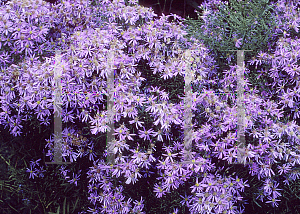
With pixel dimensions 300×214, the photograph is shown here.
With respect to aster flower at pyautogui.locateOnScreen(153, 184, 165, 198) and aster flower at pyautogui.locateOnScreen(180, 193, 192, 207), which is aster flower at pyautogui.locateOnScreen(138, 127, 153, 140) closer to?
aster flower at pyautogui.locateOnScreen(153, 184, 165, 198)

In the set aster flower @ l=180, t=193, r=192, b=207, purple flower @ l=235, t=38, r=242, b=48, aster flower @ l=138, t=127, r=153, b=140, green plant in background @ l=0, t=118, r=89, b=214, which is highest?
purple flower @ l=235, t=38, r=242, b=48

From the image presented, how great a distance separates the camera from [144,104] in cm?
237

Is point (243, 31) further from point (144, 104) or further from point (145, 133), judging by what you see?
point (145, 133)

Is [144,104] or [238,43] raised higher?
[238,43]

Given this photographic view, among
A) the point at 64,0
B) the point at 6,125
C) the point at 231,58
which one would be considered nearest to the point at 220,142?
the point at 231,58

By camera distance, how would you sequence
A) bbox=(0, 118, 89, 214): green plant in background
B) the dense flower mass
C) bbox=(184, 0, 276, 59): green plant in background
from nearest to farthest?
the dense flower mass
bbox=(0, 118, 89, 214): green plant in background
bbox=(184, 0, 276, 59): green plant in background

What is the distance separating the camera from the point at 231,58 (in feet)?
9.38

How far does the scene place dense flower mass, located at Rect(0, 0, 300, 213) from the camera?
224cm

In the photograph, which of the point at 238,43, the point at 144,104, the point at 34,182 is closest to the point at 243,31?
the point at 238,43

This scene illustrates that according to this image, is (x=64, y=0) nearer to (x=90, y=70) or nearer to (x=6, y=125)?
(x=90, y=70)

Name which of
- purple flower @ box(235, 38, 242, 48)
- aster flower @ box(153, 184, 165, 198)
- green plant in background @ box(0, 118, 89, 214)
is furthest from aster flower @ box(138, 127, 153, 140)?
purple flower @ box(235, 38, 242, 48)

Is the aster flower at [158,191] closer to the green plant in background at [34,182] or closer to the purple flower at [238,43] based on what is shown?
the green plant in background at [34,182]

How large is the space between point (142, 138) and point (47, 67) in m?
0.97

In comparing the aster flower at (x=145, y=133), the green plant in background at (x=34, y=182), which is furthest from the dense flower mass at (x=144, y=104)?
the green plant in background at (x=34, y=182)
